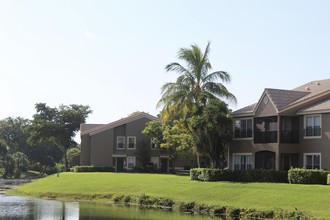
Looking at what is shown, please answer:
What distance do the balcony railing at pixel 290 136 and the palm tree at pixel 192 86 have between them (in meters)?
7.92

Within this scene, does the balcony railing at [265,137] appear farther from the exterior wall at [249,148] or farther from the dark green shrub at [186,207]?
the dark green shrub at [186,207]

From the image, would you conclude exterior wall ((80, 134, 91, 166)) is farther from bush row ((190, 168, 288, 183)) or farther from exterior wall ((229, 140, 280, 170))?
bush row ((190, 168, 288, 183))

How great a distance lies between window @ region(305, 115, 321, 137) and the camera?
47531 millimetres

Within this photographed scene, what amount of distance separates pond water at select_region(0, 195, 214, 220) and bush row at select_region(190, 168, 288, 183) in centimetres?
1021

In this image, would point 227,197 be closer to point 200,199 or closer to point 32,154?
point 200,199

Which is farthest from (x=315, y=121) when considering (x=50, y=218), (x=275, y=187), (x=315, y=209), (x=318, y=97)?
(x=50, y=218)

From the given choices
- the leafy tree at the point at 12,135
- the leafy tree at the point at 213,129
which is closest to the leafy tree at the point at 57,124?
the leafy tree at the point at 12,135

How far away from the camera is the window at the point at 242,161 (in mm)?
52688

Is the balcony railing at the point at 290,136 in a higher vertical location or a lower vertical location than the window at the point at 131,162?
higher

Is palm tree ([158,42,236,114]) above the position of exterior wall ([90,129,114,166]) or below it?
above

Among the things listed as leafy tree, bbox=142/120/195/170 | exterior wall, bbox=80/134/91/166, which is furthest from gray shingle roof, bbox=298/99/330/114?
exterior wall, bbox=80/134/91/166

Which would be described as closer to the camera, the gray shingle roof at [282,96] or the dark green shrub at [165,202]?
the dark green shrub at [165,202]

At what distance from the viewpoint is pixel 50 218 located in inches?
1331

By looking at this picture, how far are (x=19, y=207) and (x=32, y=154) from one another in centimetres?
8380
